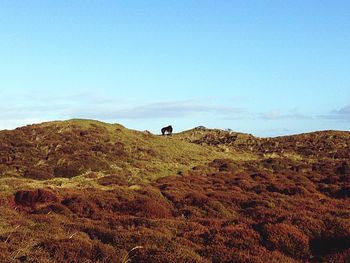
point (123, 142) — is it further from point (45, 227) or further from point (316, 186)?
point (45, 227)

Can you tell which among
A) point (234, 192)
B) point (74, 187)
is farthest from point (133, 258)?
point (74, 187)

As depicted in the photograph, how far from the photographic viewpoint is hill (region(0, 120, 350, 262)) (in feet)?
40.8

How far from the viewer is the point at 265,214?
1959cm

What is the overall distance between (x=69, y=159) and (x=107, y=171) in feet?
15.3

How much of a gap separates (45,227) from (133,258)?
509cm

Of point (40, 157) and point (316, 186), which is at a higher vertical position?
point (40, 157)

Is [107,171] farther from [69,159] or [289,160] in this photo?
[289,160]

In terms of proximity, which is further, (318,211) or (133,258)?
(318,211)

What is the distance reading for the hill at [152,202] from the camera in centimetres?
1242

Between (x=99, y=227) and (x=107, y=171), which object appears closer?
(x=99, y=227)

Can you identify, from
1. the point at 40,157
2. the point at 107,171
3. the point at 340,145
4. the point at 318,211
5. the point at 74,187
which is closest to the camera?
the point at 318,211

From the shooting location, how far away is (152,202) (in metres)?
22.9

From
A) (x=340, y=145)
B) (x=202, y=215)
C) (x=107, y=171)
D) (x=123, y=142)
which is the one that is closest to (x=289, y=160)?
(x=340, y=145)

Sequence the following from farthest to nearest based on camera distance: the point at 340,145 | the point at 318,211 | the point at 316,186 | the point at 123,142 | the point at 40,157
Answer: the point at 340,145, the point at 123,142, the point at 40,157, the point at 316,186, the point at 318,211
